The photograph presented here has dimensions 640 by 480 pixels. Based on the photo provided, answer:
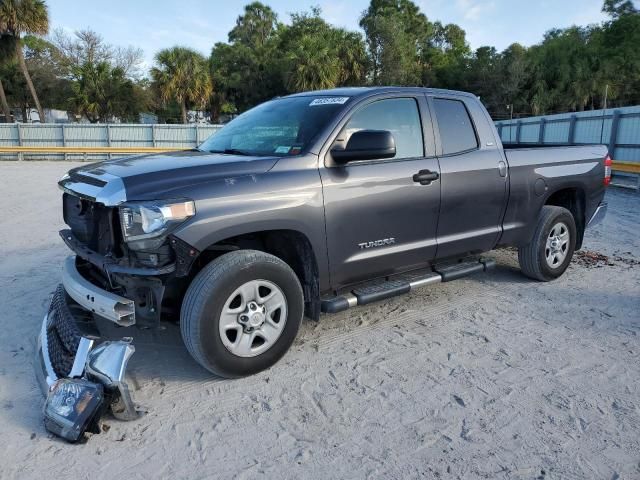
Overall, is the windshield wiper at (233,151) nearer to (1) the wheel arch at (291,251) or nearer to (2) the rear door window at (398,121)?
(1) the wheel arch at (291,251)

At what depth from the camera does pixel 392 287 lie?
400 centimetres

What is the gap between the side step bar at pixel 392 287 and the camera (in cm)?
369

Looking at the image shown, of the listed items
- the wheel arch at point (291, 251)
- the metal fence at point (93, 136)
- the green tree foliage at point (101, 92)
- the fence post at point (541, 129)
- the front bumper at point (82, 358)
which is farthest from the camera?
the green tree foliage at point (101, 92)

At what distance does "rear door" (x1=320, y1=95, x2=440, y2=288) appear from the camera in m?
3.64

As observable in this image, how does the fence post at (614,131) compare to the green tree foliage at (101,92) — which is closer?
the fence post at (614,131)

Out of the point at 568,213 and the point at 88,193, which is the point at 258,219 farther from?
the point at 568,213

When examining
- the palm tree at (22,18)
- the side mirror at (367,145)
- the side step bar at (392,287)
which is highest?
the palm tree at (22,18)

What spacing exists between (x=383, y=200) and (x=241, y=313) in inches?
53.8

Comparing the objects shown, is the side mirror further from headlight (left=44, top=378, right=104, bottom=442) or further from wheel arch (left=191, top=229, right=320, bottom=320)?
headlight (left=44, top=378, right=104, bottom=442)

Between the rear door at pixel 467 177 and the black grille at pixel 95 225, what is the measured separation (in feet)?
8.28

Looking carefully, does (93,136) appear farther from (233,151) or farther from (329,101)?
(329,101)

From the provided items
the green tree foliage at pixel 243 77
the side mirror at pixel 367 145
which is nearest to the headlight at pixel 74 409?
the side mirror at pixel 367 145

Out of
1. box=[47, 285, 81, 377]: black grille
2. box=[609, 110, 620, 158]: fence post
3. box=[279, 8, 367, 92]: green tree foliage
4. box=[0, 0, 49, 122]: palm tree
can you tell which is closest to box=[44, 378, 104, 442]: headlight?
box=[47, 285, 81, 377]: black grille

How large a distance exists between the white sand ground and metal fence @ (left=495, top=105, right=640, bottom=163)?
9.37 metres
